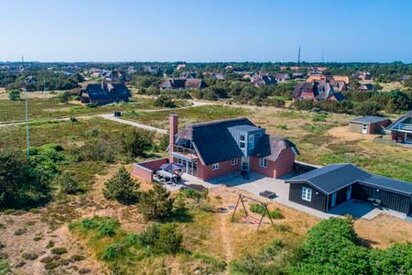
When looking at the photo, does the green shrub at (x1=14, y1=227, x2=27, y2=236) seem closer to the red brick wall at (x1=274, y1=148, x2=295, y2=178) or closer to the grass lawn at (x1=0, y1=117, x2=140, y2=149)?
the red brick wall at (x1=274, y1=148, x2=295, y2=178)

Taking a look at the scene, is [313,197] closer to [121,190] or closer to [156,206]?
[156,206]

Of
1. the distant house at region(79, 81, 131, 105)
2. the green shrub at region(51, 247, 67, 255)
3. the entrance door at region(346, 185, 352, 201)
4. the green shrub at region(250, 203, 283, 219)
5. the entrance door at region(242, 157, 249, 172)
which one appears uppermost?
the distant house at region(79, 81, 131, 105)

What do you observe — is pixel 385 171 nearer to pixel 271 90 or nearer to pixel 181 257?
pixel 181 257

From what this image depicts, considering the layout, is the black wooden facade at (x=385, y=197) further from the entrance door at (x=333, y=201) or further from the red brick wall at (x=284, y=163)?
the red brick wall at (x=284, y=163)

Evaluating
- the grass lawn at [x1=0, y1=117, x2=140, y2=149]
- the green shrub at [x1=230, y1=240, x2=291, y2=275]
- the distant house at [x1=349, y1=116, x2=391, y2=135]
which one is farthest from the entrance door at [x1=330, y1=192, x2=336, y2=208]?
the grass lawn at [x1=0, y1=117, x2=140, y2=149]

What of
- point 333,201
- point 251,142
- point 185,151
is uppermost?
point 251,142

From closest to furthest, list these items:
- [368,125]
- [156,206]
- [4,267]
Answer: [4,267] < [156,206] < [368,125]

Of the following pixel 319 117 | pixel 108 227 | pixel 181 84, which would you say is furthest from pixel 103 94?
pixel 108 227

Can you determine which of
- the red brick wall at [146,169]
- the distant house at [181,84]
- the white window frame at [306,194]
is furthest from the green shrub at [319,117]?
the distant house at [181,84]

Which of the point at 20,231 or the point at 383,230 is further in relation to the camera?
the point at 383,230
